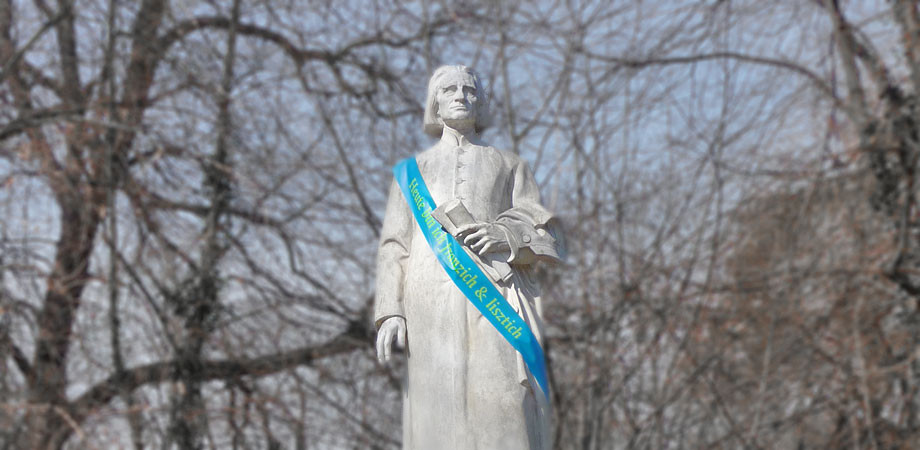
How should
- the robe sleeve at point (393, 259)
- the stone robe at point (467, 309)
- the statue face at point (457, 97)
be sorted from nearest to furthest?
the stone robe at point (467, 309), the robe sleeve at point (393, 259), the statue face at point (457, 97)

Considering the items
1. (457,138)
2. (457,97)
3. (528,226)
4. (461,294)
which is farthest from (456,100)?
(461,294)

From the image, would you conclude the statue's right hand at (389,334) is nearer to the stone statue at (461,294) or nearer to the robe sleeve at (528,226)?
the stone statue at (461,294)

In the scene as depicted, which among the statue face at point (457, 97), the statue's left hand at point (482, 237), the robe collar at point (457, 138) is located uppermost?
the statue face at point (457, 97)

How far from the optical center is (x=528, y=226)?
470 cm

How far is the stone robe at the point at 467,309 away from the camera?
4426mm

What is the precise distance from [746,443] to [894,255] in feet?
7.87

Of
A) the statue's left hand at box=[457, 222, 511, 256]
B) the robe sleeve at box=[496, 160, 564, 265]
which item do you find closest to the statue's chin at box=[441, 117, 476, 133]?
the robe sleeve at box=[496, 160, 564, 265]

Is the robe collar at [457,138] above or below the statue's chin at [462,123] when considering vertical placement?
below

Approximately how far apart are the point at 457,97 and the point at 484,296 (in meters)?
0.98

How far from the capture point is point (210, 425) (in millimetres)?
11086

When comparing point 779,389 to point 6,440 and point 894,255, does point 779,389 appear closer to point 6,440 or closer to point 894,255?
point 894,255

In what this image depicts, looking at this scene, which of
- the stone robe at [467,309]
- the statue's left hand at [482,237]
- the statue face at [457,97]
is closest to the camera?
the stone robe at [467,309]

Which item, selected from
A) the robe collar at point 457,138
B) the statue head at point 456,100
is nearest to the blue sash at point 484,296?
the robe collar at point 457,138

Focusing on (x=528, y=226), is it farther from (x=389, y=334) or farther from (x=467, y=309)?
(x=389, y=334)
